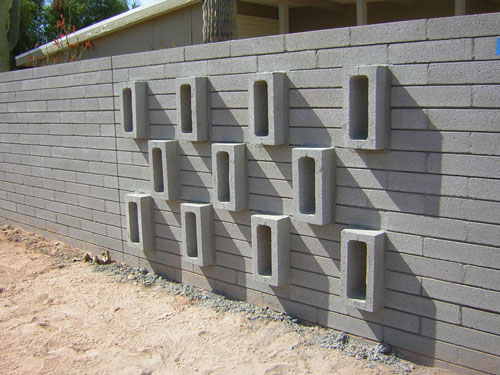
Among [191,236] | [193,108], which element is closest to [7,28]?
[193,108]

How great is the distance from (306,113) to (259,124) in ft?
1.43

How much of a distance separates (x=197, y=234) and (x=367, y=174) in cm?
177

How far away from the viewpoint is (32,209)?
7.19 metres

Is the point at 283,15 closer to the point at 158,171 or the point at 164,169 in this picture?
the point at 158,171

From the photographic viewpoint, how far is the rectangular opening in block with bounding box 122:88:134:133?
17.5 feet

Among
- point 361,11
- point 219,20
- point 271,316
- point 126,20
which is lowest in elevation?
point 271,316

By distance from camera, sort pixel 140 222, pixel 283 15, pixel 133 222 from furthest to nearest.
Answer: pixel 283 15
pixel 133 222
pixel 140 222

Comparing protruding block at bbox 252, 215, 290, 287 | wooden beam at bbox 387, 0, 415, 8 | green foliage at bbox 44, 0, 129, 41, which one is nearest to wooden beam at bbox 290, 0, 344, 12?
wooden beam at bbox 387, 0, 415, 8

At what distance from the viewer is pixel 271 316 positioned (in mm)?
4266

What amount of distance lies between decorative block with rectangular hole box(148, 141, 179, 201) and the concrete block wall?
3.5 inches

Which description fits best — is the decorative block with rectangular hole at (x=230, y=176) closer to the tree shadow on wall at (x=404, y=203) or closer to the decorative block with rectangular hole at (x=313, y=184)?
the decorative block with rectangular hole at (x=313, y=184)

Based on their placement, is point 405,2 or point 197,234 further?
point 405,2

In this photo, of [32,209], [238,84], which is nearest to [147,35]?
[32,209]

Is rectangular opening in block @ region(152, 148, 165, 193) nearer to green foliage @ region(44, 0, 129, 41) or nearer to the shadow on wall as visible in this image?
the shadow on wall
